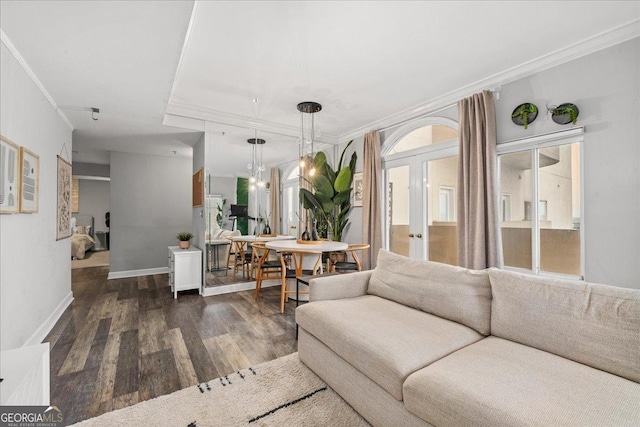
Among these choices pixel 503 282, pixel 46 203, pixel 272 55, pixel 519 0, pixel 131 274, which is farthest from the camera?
pixel 131 274

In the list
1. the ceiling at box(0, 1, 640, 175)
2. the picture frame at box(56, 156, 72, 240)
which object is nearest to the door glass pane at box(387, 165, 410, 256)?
the ceiling at box(0, 1, 640, 175)

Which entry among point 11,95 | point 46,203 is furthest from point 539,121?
point 46,203

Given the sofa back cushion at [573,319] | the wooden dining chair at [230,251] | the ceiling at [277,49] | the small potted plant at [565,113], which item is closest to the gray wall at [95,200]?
the ceiling at [277,49]

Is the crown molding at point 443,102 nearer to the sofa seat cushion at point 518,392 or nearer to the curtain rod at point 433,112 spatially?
the curtain rod at point 433,112

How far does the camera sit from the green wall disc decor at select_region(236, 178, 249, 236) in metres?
4.65

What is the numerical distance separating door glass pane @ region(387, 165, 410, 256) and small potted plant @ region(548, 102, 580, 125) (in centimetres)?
181

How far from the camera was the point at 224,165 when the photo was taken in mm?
4531

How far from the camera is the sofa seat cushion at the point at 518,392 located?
1.04 meters

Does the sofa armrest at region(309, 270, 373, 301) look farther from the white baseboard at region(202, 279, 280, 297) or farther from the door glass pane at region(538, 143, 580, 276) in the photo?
the white baseboard at region(202, 279, 280, 297)

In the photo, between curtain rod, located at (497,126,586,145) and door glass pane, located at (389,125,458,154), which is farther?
door glass pane, located at (389,125,458,154)

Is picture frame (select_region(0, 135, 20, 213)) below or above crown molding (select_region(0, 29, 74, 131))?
below

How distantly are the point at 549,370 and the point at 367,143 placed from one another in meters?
3.75

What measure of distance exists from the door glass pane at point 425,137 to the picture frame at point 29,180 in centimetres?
403

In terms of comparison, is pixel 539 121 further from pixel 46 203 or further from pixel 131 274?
pixel 131 274
